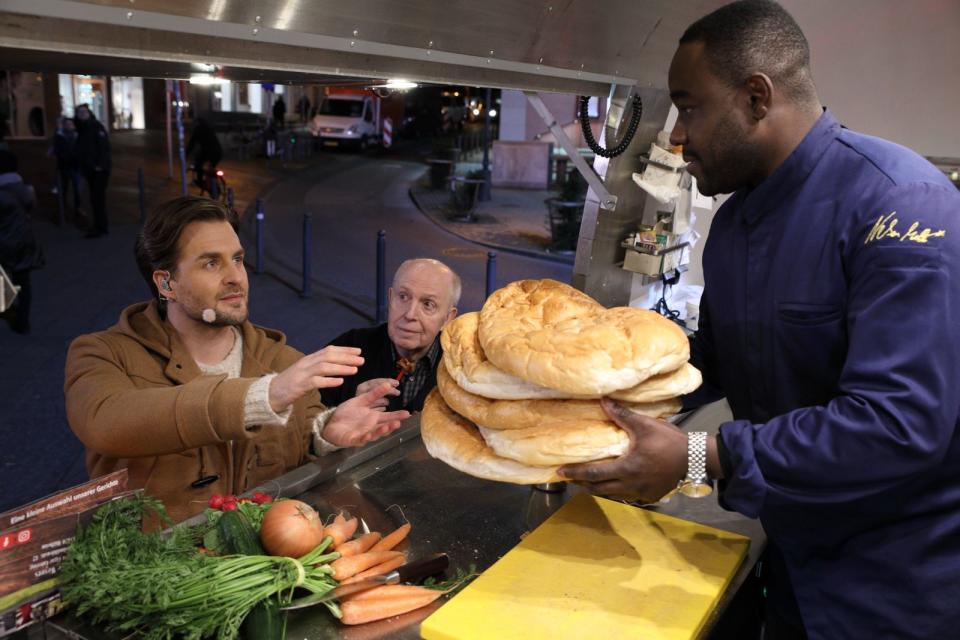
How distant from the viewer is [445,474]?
2.93 meters

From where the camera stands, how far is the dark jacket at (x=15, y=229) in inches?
344

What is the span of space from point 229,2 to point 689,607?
6.33ft

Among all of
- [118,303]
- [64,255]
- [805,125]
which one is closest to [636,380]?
[805,125]

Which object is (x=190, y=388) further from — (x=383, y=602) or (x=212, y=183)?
(x=212, y=183)

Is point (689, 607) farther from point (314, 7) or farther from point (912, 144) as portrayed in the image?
point (912, 144)

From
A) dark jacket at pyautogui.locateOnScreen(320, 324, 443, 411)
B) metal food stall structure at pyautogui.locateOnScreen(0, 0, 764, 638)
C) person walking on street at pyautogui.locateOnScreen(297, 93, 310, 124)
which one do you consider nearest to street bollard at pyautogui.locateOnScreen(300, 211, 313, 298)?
dark jacket at pyautogui.locateOnScreen(320, 324, 443, 411)

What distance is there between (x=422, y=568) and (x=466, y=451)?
393 mm

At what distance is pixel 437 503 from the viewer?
8.92 ft

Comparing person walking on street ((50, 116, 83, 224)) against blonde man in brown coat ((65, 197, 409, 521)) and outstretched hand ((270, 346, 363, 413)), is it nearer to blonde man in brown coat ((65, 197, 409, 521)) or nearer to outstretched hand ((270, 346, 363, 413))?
blonde man in brown coat ((65, 197, 409, 521))

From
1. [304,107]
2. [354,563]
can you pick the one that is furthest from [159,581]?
[304,107]

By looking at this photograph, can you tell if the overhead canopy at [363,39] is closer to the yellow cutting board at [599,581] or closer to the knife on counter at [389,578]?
the knife on counter at [389,578]

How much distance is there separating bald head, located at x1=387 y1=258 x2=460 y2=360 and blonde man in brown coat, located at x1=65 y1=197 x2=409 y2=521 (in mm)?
873

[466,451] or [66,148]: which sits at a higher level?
[466,451]

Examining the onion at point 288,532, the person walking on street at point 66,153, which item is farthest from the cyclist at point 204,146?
the onion at point 288,532
